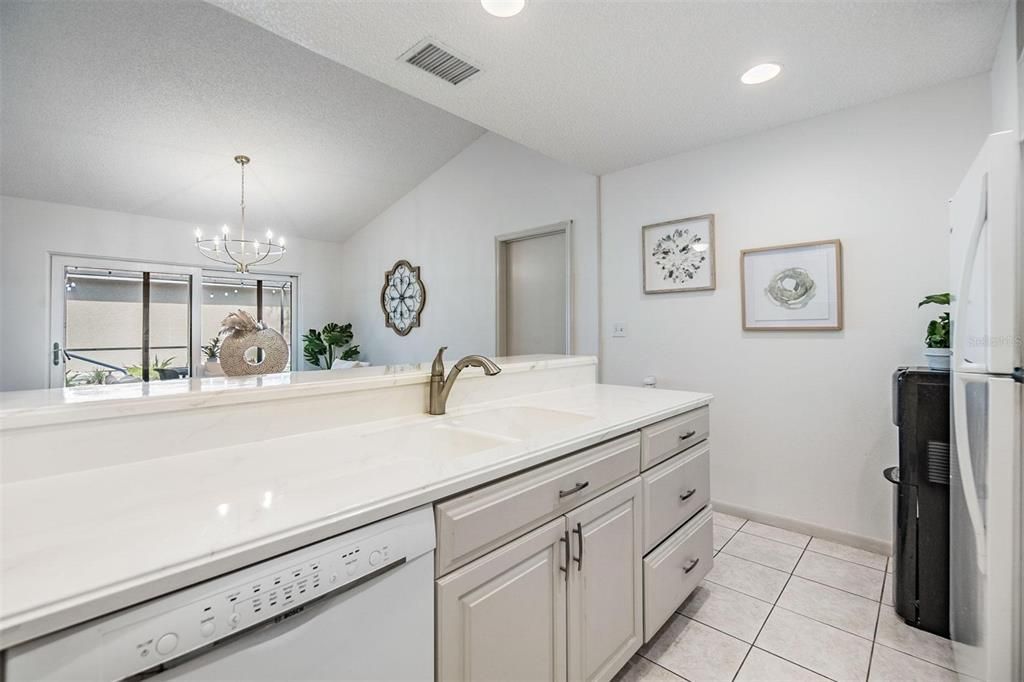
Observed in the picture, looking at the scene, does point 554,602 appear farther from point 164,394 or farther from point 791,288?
point 791,288

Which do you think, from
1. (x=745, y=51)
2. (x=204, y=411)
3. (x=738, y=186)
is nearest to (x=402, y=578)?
(x=204, y=411)

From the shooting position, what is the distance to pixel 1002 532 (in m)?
1.10


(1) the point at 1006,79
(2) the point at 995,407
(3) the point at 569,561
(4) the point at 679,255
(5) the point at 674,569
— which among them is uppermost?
(1) the point at 1006,79

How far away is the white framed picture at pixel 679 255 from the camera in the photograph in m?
2.84

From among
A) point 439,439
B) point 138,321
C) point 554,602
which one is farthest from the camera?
point 138,321

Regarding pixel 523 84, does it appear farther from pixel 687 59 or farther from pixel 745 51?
pixel 745 51

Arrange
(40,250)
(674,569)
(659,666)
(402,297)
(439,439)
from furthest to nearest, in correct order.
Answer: (402,297), (40,250), (674,569), (659,666), (439,439)

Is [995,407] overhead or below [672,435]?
overhead

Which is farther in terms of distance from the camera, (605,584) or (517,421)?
(517,421)

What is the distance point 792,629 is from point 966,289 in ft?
4.41

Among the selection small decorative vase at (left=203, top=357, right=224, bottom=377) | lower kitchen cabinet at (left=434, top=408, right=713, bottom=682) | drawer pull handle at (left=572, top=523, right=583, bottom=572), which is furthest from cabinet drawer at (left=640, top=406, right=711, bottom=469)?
small decorative vase at (left=203, top=357, right=224, bottom=377)

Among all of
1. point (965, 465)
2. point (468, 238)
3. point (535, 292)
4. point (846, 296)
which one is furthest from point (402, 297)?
point (965, 465)

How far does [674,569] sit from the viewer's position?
1.65 m

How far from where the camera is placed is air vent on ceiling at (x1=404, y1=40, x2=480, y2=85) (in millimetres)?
1877
